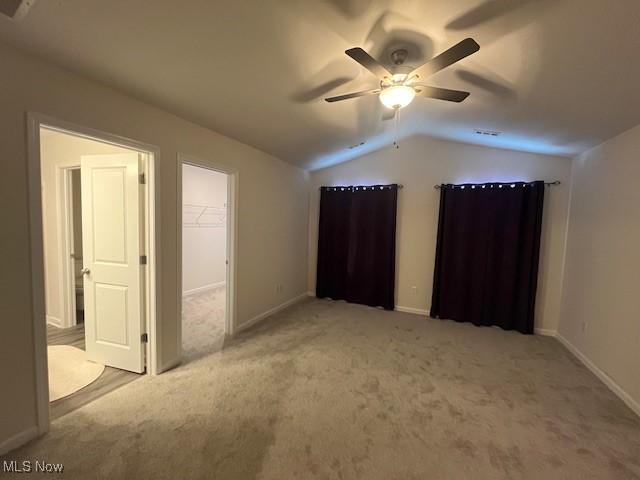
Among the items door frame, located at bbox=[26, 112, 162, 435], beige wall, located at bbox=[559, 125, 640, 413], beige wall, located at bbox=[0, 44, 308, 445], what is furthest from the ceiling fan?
beige wall, located at bbox=[559, 125, 640, 413]

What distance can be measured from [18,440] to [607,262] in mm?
4906

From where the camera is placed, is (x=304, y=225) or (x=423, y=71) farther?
(x=304, y=225)

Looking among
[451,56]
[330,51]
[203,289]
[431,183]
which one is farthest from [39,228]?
[431,183]

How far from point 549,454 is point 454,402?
24.6 inches

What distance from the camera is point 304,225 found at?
5164 mm

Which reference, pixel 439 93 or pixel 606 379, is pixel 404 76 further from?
pixel 606 379

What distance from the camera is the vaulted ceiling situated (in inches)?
55.8

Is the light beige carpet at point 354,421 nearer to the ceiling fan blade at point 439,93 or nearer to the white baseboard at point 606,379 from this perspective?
the white baseboard at point 606,379

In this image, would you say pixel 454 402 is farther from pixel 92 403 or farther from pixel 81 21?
pixel 81 21

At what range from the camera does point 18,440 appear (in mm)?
1724

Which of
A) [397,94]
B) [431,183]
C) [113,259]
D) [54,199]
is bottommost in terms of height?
[113,259]

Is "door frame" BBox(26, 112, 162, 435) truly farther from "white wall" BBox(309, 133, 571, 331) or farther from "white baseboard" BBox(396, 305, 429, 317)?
"white baseboard" BBox(396, 305, 429, 317)

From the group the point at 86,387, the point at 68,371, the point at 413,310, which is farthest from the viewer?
the point at 413,310

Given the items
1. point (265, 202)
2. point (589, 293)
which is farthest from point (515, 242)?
point (265, 202)
